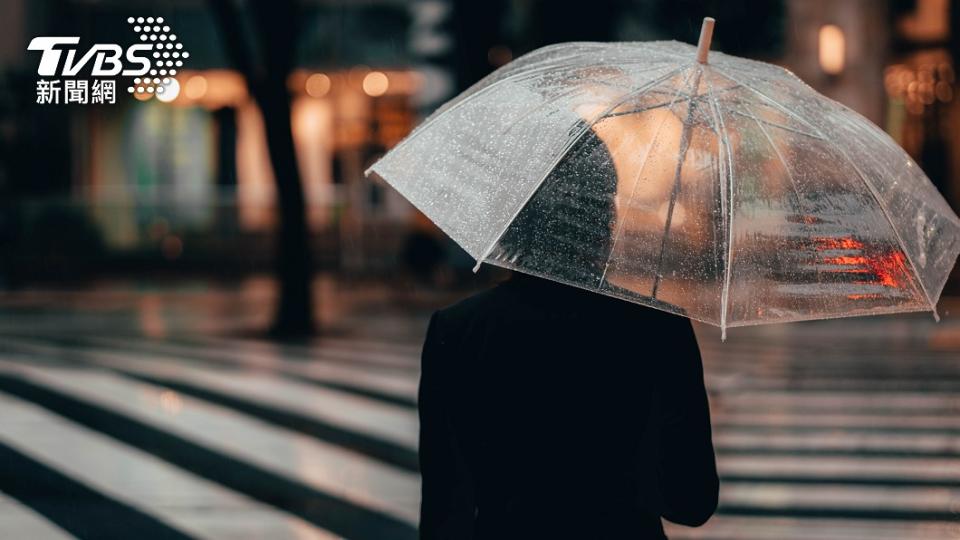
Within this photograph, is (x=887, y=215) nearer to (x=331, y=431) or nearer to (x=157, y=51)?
(x=331, y=431)

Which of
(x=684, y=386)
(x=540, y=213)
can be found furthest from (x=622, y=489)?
(x=540, y=213)

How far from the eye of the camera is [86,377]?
11.1 meters

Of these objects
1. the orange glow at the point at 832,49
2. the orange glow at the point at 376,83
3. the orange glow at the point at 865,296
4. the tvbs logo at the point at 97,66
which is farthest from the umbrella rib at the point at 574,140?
the orange glow at the point at 832,49

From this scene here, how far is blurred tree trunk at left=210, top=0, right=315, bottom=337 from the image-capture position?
13672mm

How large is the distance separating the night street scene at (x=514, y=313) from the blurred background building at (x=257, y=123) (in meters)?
0.11

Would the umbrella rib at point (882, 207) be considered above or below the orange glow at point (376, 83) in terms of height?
below

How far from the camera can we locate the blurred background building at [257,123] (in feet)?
75.7

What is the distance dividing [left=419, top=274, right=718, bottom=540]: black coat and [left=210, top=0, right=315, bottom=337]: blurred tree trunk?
37.6 feet

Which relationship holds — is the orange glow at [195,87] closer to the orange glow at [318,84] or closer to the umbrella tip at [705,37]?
Answer: the orange glow at [318,84]

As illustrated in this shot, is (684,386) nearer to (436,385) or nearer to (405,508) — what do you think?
(436,385)

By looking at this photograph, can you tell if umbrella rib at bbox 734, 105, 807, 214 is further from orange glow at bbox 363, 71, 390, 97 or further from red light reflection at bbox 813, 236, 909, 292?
orange glow at bbox 363, 71, 390, 97

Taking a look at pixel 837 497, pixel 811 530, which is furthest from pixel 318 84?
pixel 811 530

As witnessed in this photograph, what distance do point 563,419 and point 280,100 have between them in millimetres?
11681

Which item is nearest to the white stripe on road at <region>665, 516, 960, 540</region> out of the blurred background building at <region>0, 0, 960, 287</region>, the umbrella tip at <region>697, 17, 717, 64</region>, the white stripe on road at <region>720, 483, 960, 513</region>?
the white stripe on road at <region>720, 483, 960, 513</region>
